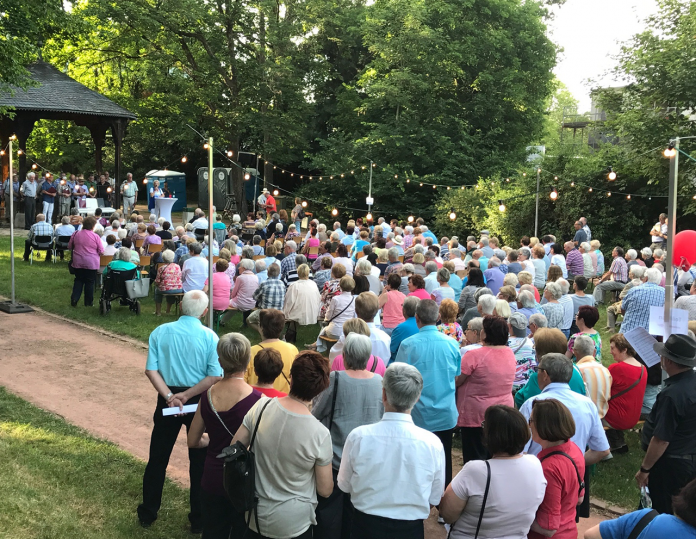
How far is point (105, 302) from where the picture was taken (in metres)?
11.8

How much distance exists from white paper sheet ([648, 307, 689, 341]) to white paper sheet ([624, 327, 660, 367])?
21 centimetres

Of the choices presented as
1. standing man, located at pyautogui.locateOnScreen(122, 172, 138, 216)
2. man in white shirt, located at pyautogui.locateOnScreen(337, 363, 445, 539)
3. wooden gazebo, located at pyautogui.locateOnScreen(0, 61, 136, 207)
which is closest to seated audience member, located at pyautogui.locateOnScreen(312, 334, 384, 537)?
man in white shirt, located at pyautogui.locateOnScreen(337, 363, 445, 539)

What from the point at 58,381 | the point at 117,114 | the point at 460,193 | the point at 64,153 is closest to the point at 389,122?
the point at 460,193

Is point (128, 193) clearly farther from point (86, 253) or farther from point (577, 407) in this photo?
point (577, 407)

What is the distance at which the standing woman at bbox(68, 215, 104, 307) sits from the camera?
11.7 metres

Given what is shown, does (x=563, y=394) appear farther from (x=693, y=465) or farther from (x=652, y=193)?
(x=652, y=193)

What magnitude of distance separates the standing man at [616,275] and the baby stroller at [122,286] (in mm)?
8186

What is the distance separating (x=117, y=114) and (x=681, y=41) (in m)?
17.3

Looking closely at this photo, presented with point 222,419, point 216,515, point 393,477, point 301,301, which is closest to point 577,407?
point 393,477

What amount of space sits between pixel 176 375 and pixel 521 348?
9.56 feet

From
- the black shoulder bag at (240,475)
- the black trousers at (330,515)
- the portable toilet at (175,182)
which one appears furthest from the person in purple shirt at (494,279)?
the portable toilet at (175,182)

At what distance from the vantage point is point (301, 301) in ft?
31.6

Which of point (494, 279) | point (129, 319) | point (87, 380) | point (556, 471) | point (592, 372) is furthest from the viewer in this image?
point (129, 319)

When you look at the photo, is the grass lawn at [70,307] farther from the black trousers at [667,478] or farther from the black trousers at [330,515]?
the black trousers at [667,478]
